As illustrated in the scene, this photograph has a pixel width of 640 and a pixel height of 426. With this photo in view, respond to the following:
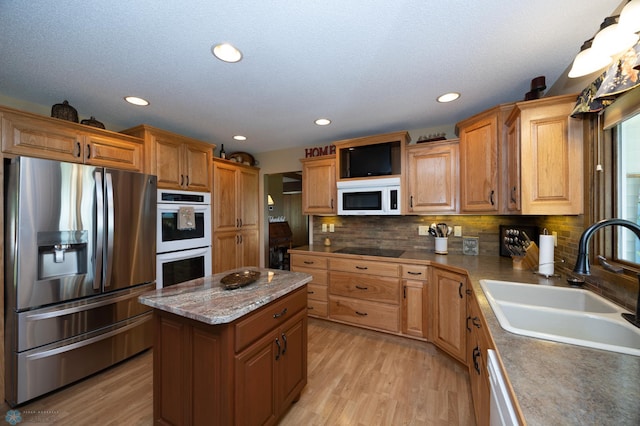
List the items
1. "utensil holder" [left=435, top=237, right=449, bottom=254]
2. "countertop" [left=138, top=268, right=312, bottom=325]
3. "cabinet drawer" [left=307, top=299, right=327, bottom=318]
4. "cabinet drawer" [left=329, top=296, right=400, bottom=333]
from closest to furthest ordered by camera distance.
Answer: "countertop" [left=138, top=268, right=312, bottom=325] < "cabinet drawer" [left=329, top=296, right=400, bottom=333] < "utensil holder" [left=435, top=237, right=449, bottom=254] < "cabinet drawer" [left=307, top=299, right=327, bottom=318]

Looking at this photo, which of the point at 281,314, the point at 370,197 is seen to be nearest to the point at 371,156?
the point at 370,197

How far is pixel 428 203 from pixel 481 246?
29.8 inches

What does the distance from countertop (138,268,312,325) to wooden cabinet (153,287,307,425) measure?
76 mm

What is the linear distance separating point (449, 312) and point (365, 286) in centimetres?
83

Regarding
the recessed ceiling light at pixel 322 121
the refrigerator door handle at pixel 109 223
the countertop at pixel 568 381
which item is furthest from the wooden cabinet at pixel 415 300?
the refrigerator door handle at pixel 109 223

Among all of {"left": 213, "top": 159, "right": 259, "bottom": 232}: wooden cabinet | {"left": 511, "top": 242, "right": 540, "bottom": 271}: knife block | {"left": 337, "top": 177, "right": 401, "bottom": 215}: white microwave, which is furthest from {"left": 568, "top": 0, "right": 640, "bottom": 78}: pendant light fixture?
{"left": 213, "top": 159, "right": 259, "bottom": 232}: wooden cabinet

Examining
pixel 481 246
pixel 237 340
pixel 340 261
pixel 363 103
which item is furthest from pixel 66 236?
pixel 481 246

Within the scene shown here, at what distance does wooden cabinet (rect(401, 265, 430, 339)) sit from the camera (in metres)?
2.39

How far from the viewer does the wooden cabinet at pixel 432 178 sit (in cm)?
248

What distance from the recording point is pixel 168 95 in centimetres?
203

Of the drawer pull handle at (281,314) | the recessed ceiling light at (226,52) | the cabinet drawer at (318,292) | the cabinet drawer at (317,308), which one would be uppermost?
the recessed ceiling light at (226,52)
